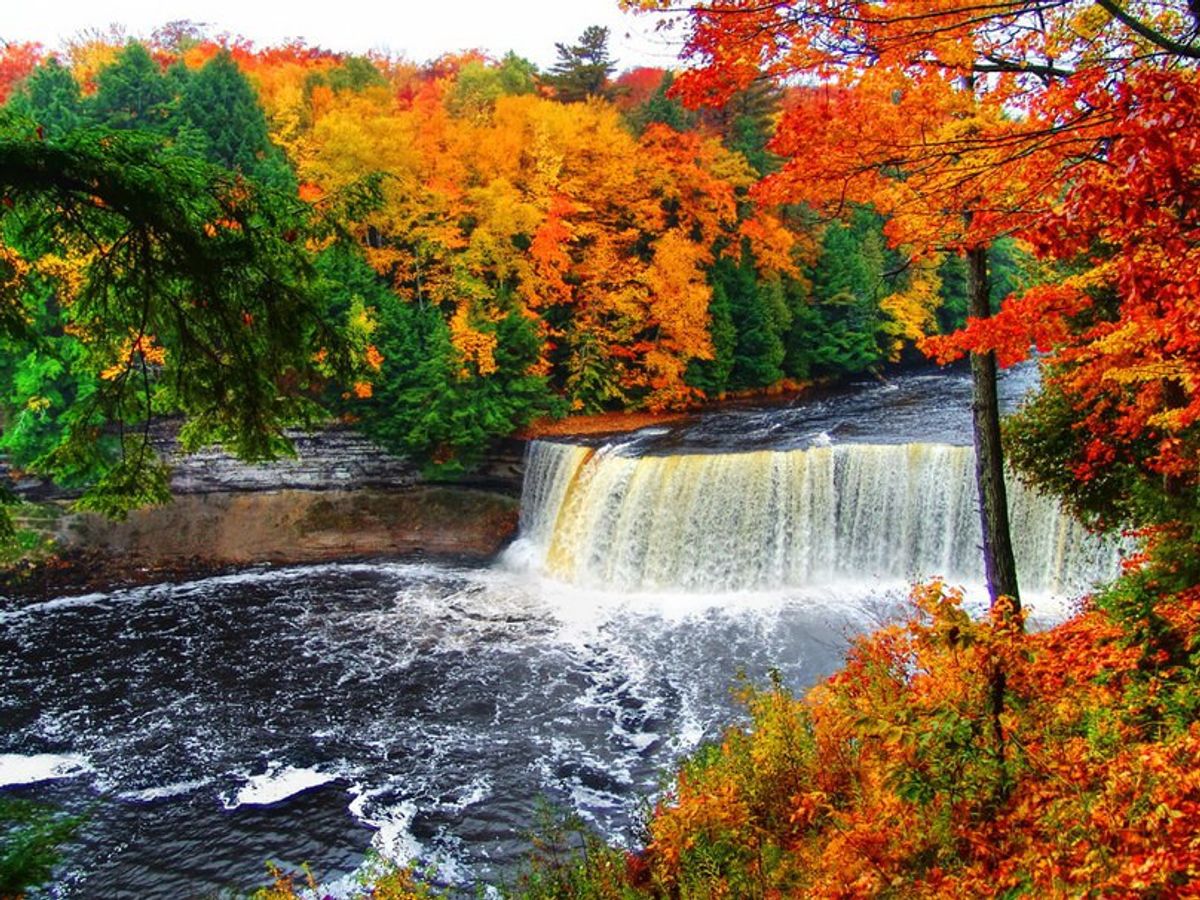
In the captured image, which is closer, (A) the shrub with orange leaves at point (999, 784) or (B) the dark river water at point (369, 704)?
(A) the shrub with orange leaves at point (999, 784)

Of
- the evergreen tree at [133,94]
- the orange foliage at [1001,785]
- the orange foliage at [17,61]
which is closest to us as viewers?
the orange foliage at [1001,785]

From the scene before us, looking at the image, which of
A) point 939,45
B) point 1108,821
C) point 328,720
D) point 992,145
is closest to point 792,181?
point 939,45

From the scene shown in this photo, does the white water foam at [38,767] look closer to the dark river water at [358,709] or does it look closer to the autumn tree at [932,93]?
the dark river water at [358,709]

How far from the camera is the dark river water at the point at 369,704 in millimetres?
9164

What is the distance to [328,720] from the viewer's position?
11719mm

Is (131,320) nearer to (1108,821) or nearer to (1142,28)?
(1142,28)

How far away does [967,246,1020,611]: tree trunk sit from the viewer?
7.29 m

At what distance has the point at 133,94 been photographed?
21812mm

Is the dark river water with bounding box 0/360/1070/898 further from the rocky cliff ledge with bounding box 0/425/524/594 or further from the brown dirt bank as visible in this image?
the rocky cliff ledge with bounding box 0/425/524/594

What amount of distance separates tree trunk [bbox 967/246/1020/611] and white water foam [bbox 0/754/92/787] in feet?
40.0

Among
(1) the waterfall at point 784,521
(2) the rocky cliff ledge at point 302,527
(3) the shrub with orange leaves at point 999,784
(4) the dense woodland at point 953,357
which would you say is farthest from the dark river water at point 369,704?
(3) the shrub with orange leaves at point 999,784

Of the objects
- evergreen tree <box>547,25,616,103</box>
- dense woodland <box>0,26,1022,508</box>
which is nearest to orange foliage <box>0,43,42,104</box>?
dense woodland <box>0,26,1022,508</box>

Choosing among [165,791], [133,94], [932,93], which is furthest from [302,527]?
[932,93]

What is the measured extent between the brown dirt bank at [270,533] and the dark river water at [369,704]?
1.15m
